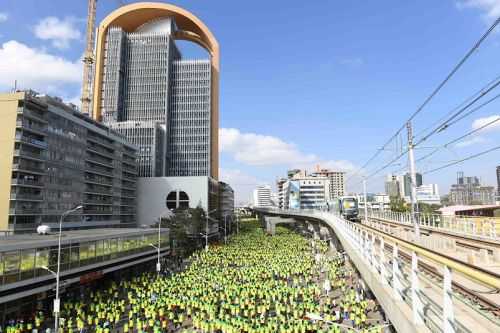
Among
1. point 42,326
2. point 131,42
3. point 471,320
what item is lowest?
point 42,326

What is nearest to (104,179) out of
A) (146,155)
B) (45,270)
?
(146,155)

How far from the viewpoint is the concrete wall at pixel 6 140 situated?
47031mm

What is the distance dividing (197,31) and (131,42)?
2098cm

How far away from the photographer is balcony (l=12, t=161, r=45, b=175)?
4778 cm

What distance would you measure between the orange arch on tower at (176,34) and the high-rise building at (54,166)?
40501 mm

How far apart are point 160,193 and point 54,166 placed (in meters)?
35.8

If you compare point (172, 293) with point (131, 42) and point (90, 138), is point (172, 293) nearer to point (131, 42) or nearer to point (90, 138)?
point (90, 138)

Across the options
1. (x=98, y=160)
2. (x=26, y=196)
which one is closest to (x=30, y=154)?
(x=26, y=196)

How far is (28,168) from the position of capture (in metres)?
49.7

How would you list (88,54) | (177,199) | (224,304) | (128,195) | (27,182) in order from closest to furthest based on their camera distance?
(224,304)
(27,182)
(128,195)
(177,199)
(88,54)

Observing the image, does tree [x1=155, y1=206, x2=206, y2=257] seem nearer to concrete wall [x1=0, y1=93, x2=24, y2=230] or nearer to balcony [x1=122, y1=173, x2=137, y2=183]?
balcony [x1=122, y1=173, x2=137, y2=183]

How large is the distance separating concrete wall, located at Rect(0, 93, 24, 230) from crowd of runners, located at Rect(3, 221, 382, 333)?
22699 millimetres

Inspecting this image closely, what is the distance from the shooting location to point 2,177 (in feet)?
155

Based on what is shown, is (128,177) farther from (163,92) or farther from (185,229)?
(163,92)
